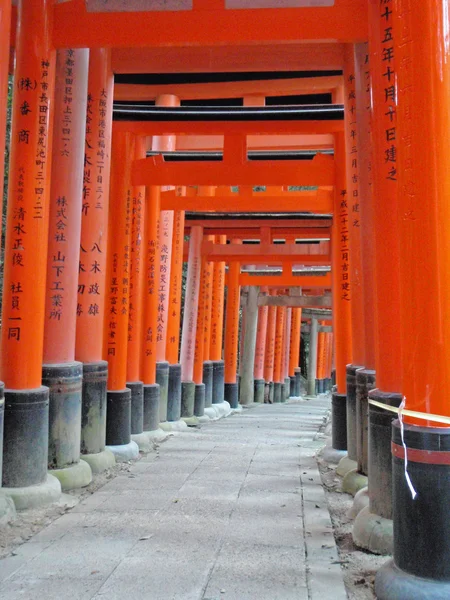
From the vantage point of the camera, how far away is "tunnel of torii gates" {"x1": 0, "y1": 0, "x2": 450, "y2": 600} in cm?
283

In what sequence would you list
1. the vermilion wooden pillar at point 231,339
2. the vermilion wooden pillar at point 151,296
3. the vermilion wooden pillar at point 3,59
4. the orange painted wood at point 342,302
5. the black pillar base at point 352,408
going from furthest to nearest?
the vermilion wooden pillar at point 231,339
the vermilion wooden pillar at point 151,296
the orange painted wood at point 342,302
the black pillar base at point 352,408
the vermilion wooden pillar at point 3,59

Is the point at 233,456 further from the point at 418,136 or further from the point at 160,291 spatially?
the point at 418,136

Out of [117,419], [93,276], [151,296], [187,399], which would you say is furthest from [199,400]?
[93,276]

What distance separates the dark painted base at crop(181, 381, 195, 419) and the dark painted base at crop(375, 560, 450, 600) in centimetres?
901

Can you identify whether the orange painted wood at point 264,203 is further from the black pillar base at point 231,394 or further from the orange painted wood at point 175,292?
the black pillar base at point 231,394

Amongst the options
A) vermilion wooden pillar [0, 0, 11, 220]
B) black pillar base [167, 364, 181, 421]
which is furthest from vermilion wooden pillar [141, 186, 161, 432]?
vermilion wooden pillar [0, 0, 11, 220]

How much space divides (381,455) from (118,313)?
388 cm

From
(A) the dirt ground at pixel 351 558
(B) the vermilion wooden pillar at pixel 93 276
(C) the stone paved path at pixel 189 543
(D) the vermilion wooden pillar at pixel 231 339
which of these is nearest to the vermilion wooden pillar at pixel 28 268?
(C) the stone paved path at pixel 189 543

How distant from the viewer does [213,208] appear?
981cm

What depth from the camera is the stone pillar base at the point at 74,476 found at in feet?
17.0

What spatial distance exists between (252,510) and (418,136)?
9.44ft

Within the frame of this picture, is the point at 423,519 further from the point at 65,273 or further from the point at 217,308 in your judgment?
the point at 217,308

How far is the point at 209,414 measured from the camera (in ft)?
43.8

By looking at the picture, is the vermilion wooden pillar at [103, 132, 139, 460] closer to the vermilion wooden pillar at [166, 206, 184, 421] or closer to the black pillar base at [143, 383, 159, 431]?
the black pillar base at [143, 383, 159, 431]
